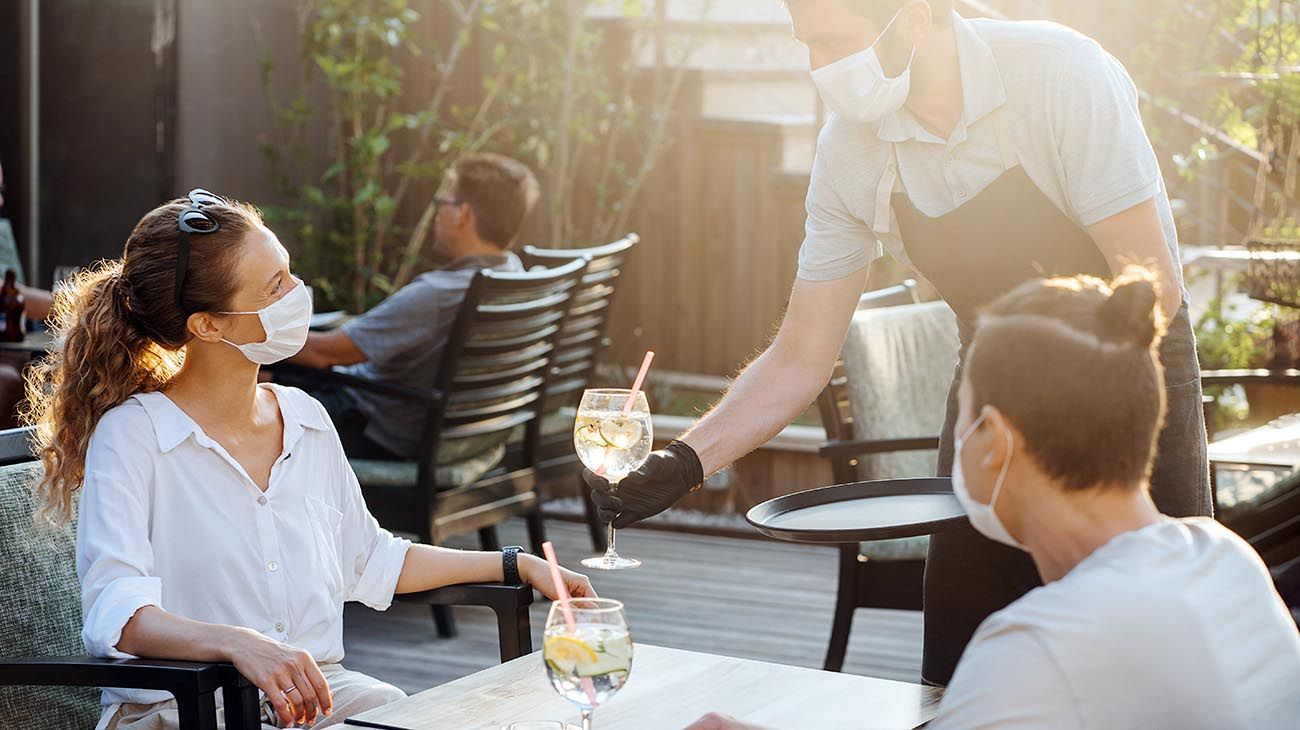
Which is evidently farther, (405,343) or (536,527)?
(536,527)

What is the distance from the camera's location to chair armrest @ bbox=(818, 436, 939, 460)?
12.0 feet

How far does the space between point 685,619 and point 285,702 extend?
2.93 meters

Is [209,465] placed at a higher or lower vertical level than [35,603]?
higher

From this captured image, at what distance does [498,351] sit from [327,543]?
2.10 meters

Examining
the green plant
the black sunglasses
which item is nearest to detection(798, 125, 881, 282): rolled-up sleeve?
the black sunglasses

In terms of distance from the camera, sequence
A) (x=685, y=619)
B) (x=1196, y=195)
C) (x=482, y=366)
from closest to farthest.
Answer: (x=482, y=366)
(x=685, y=619)
(x=1196, y=195)

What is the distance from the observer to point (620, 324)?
6.69 metres

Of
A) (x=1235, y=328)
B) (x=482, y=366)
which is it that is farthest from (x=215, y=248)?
(x=1235, y=328)

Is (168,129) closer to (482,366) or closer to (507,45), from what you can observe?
(507,45)

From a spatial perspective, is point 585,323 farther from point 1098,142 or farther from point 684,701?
point 684,701

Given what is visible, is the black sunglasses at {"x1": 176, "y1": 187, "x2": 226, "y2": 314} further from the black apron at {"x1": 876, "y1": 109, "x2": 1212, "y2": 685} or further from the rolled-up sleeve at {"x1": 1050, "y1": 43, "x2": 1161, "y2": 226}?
the rolled-up sleeve at {"x1": 1050, "y1": 43, "x2": 1161, "y2": 226}

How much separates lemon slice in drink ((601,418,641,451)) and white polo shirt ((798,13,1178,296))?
495 mm

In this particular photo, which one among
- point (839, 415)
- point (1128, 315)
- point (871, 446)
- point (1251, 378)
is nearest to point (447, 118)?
point (839, 415)

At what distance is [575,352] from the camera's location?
5309mm
